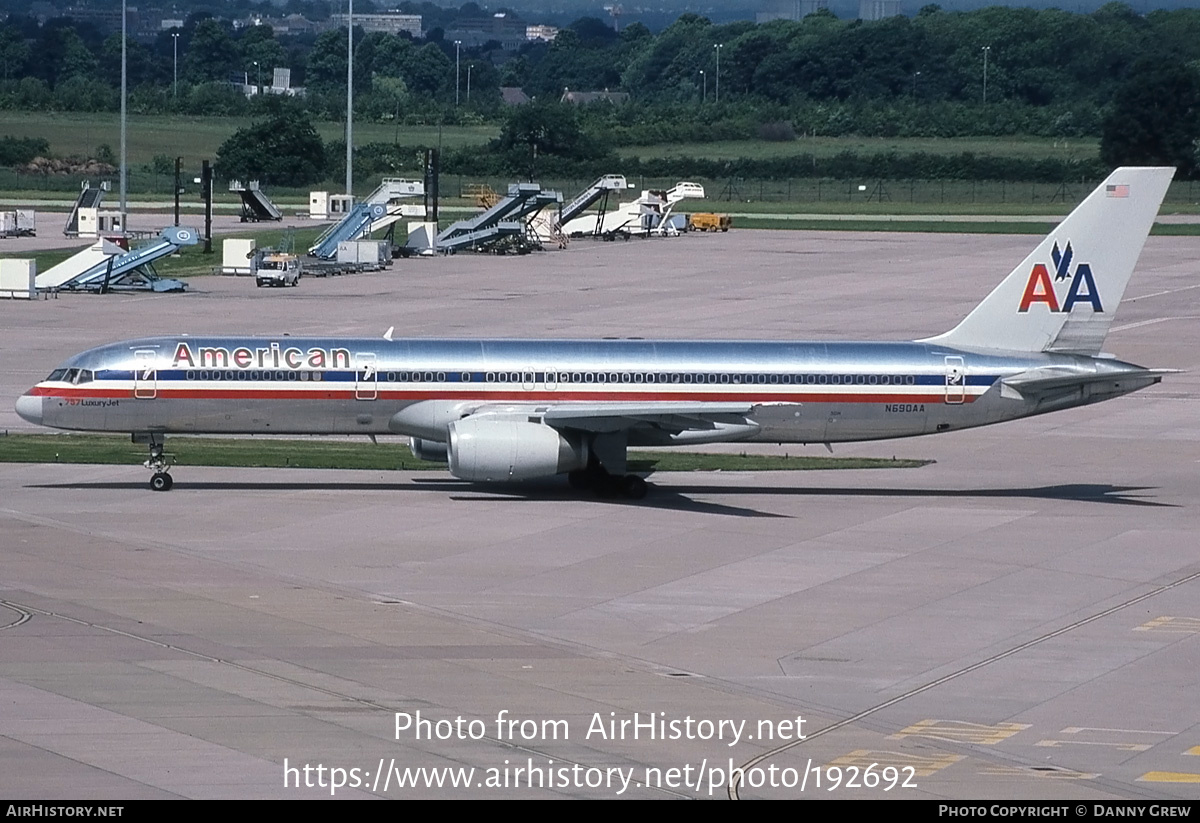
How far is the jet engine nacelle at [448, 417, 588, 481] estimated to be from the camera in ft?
130

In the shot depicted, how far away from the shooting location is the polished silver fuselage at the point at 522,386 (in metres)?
41.7

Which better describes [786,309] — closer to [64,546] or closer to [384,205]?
[384,205]

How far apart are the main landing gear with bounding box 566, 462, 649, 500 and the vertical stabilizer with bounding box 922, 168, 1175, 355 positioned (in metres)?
8.52

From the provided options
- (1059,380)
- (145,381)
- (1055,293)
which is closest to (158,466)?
(145,381)

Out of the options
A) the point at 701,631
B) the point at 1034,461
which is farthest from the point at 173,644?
the point at 1034,461

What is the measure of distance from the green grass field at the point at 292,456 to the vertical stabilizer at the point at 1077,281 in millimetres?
5913

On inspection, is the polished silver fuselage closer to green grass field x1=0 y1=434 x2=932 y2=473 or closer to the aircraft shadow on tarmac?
the aircraft shadow on tarmac

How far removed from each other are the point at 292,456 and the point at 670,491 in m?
10.9

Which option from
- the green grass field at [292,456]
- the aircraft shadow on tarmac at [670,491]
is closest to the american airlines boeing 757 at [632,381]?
the aircraft shadow on tarmac at [670,491]

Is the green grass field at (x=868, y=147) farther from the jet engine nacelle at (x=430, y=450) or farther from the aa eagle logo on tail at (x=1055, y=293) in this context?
the jet engine nacelle at (x=430, y=450)

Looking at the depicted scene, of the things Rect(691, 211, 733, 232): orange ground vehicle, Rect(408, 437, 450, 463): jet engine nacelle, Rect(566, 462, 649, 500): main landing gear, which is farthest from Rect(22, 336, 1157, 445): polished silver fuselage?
Rect(691, 211, 733, 232): orange ground vehicle

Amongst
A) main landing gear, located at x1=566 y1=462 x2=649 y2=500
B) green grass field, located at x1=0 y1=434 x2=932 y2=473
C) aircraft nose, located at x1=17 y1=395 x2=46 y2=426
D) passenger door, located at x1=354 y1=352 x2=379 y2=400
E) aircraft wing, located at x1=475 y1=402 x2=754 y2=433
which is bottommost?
green grass field, located at x1=0 y1=434 x2=932 y2=473

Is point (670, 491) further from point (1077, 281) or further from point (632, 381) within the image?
point (1077, 281)

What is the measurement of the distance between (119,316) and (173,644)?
52.9m
